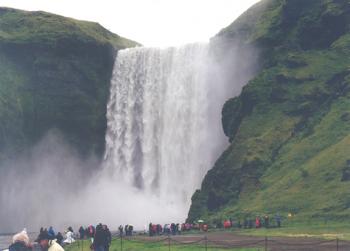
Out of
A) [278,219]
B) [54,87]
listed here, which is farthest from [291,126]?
[54,87]

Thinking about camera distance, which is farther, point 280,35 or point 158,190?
point 158,190

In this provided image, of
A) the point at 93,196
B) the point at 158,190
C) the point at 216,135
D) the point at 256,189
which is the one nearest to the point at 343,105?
the point at 256,189

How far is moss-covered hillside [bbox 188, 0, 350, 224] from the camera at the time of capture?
261 ft

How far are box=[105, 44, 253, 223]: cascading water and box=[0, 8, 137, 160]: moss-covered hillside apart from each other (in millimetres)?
3343

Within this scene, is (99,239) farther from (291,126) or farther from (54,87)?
(54,87)

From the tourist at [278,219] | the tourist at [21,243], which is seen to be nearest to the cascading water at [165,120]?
the tourist at [278,219]

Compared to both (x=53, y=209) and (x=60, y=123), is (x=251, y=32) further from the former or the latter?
(x=53, y=209)

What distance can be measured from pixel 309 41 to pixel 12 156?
60.2 meters

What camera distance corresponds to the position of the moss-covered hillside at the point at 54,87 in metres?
131

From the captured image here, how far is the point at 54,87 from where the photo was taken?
132 m

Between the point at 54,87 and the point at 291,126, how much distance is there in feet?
177

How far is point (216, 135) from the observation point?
117 m

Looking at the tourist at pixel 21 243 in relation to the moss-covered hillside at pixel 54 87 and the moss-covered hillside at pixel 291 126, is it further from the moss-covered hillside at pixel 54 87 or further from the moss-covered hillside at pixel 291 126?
the moss-covered hillside at pixel 54 87

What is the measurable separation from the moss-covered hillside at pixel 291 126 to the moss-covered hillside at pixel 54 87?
3475 cm
